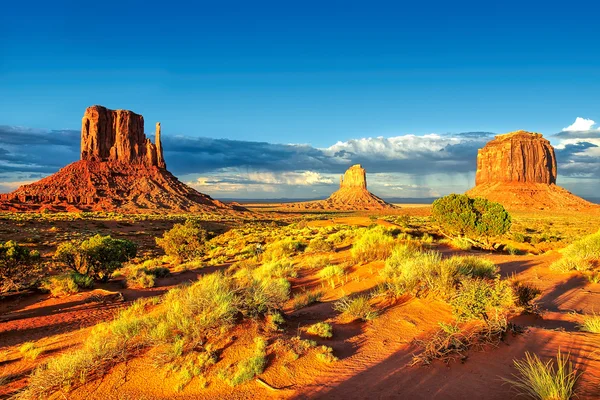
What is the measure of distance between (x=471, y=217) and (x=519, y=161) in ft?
401

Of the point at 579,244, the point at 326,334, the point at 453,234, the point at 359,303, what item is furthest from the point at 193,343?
the point at 453,234

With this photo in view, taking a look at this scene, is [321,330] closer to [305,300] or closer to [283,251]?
[305,300]

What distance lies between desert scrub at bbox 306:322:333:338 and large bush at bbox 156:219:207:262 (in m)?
20.0

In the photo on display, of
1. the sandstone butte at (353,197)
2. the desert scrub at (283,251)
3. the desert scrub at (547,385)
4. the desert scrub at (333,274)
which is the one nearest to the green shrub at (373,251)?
the desert scrub at (333,274)

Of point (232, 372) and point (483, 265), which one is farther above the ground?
point (483, 265)

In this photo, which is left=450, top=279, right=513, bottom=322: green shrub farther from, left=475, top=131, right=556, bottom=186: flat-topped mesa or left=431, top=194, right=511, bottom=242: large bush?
left=475, top=131, right=556, bottom=186: flat-topped mesa

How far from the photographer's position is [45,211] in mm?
70562

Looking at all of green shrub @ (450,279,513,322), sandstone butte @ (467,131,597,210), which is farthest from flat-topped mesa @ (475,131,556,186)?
green shrub @ (450,279,513,322)

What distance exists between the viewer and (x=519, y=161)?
12581cm

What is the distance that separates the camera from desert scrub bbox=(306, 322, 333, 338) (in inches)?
268

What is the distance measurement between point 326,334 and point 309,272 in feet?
Result: 25.4

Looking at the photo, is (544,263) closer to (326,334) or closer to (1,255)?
(326,334)

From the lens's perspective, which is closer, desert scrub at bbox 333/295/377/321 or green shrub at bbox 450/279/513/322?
green shrub at bbox 450/279/513/322

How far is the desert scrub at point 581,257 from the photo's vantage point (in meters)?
13.7
